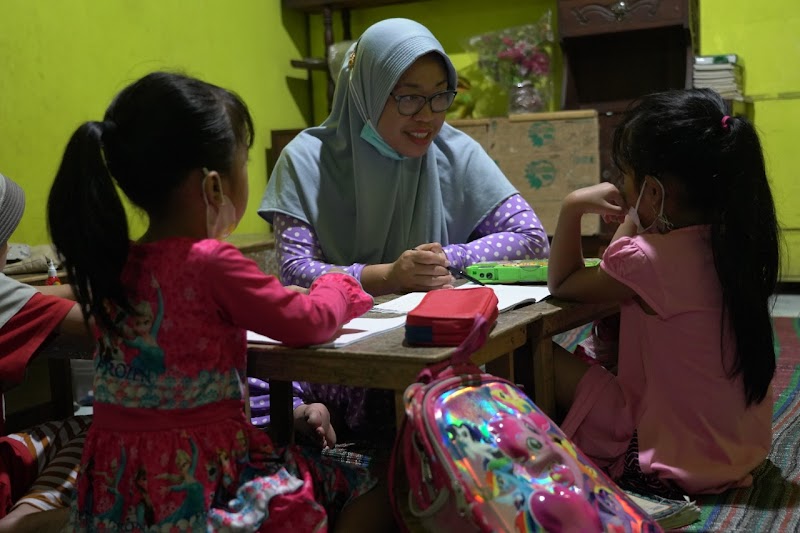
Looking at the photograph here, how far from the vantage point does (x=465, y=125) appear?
4.21 metres

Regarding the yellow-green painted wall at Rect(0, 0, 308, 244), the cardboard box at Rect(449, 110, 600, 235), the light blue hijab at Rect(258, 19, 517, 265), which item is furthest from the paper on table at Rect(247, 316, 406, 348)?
the cardboard box at Rect(449, 110, 600, 235)

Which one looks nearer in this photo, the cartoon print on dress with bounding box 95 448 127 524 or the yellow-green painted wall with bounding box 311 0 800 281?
the cartoon print on dress with bounding box 95 448 127 524

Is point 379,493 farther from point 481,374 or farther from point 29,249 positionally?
point 29,249

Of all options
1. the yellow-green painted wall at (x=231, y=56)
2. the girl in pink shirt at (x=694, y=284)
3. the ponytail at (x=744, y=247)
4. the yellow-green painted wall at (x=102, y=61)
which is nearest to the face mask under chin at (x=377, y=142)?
the girl in pink shirt at (x=694, y=284)

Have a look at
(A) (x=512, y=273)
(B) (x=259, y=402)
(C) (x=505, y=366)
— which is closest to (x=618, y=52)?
(A) (x=512, y=273)

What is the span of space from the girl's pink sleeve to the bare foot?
0.56 m

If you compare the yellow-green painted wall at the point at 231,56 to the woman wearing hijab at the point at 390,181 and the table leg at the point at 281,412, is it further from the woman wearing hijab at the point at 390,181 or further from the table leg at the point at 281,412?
the table leg at the point at 281,412

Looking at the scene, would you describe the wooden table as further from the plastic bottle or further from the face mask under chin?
the plastic bottle

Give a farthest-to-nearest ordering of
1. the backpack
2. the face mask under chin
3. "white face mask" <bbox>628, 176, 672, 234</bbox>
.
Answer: the face mask under chin → "white face mask" <bbox>628, 176, 672, 234</bbox> → the backpack

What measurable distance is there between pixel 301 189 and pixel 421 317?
0.88 metres

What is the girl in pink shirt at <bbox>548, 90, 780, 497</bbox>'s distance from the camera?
154 centimetres

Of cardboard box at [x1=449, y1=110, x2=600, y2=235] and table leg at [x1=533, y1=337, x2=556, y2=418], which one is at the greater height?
cardboard box at [x1=449, y1=110, x2=600, y2=235]

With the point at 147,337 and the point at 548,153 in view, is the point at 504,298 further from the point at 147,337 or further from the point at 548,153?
the point at 548,153

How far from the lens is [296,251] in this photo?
6.48ft
